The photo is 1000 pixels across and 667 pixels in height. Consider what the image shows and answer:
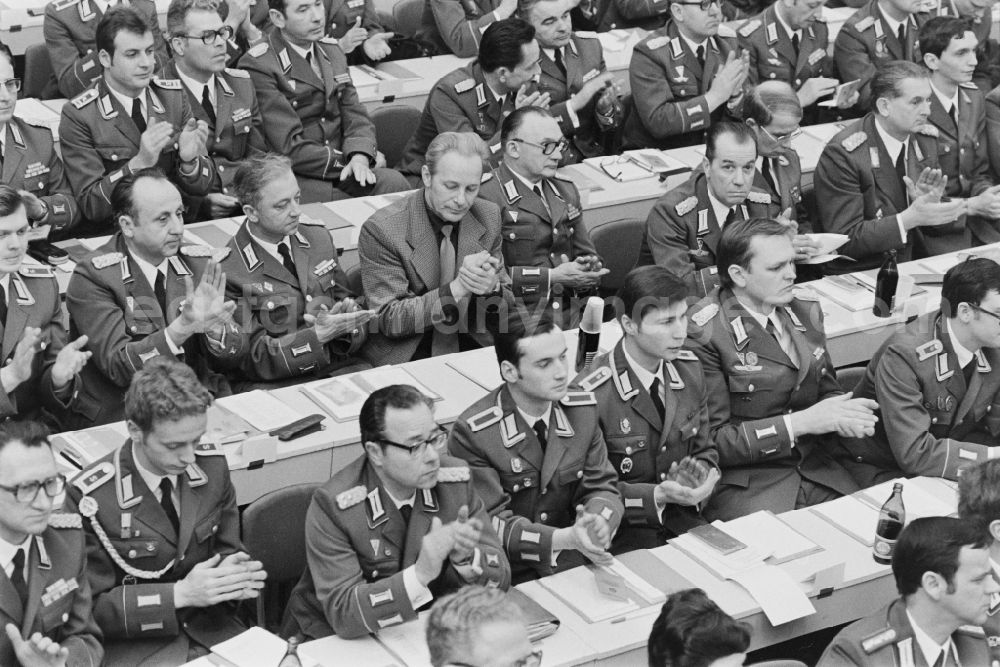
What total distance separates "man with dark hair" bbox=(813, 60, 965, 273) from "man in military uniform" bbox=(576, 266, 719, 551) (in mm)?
1872

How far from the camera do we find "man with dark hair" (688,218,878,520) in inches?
200

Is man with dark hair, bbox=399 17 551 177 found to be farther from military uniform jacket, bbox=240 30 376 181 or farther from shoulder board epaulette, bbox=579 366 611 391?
shoulder board epaulette, bbox=579 366 611 391

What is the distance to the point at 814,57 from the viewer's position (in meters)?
7.84

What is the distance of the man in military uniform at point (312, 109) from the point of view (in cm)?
675

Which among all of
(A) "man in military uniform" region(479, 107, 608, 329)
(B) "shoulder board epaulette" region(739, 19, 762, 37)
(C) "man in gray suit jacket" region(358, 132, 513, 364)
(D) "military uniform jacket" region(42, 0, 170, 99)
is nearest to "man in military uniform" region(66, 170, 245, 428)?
(C) "man in gray suit jacket" region(358, 132, 513, 364)

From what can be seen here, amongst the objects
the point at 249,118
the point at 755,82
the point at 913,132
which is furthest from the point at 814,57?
the point at 249,118

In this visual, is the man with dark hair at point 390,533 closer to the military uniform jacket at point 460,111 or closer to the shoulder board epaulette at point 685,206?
the shoulder board epaulette at point 685,206

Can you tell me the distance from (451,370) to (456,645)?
1996 millimetres

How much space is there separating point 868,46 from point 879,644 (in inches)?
194

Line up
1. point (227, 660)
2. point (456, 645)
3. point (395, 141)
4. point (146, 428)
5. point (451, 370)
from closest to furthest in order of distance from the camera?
point (456, 645)
point (227, 660)
point (146, 428)
point (451, 370)
point (395, 141)

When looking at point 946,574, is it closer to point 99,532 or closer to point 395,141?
point 99,532

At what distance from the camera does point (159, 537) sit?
13.5 feet

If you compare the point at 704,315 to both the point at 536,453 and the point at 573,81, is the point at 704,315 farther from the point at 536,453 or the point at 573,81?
the point at 573,81

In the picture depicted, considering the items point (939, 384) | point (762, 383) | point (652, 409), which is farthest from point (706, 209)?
point (652, 409)
